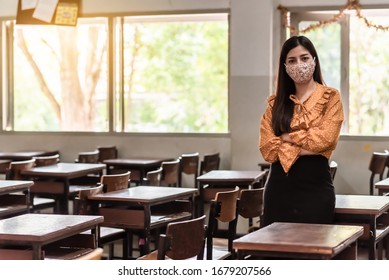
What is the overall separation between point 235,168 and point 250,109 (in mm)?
633

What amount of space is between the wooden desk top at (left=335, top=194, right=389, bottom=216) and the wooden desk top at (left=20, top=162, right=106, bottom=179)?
9.29 feet

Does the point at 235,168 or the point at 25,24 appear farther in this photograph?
the point at 25,24

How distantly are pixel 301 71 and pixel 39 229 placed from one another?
1305 mm

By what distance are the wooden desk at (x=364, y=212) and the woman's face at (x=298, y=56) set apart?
0.69 meters

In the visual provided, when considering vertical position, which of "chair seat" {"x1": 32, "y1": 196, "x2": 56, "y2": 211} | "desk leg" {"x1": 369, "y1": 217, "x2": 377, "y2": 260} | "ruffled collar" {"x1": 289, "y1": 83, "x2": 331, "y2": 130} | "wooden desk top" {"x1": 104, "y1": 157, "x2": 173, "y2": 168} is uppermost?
"ruffled collar" {"x1": 289, "y1": 83, "x2": 331, "y2": 130}

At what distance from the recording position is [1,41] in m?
9.14

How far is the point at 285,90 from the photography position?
3.55 m

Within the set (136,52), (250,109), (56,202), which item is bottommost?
(56,202)

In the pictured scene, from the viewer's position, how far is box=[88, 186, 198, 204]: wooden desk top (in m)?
4.50

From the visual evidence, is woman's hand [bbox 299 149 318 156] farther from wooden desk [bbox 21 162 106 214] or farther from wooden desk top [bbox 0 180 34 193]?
wooden desk [bbox 21 162 106 214]

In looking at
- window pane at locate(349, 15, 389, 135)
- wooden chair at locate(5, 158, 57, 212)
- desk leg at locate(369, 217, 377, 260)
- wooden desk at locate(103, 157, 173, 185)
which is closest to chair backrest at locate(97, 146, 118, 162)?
wooden desk at locate(103, 157, 173, 185)

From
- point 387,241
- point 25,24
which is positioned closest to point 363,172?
point 387,241

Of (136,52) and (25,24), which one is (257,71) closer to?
(136,52)

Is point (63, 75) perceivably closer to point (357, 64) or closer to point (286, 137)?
point (357, 64)
